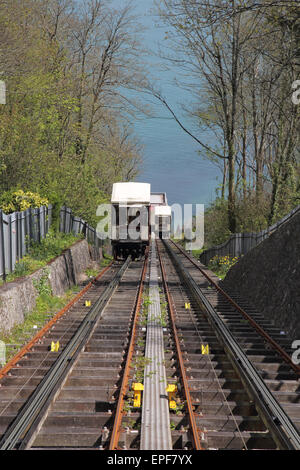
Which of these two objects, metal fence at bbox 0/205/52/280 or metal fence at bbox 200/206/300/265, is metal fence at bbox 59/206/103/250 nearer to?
metal fence at bbox 0/205/52/280

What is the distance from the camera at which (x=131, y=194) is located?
85.5ft

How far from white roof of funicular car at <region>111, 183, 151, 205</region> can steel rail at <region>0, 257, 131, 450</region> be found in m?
14.7

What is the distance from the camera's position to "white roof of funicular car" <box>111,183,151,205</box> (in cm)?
2577

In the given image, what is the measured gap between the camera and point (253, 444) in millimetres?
5852

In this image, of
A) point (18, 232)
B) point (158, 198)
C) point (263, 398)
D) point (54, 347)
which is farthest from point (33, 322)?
point (158, 198)

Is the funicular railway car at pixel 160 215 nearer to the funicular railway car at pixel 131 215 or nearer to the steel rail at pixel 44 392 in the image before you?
the funicular railway car at pixel 131 215

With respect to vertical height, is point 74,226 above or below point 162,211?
below

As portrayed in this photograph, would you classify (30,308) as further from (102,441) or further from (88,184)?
(88,184)

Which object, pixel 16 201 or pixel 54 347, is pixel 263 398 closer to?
pixel 54 347

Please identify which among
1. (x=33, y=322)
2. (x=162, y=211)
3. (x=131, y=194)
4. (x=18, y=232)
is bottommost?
(x=33, y=322)

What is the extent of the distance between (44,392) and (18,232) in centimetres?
961

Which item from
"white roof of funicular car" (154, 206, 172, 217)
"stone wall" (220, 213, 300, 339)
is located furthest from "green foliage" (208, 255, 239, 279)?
"white roof of funicular car" (154, 206, 172, 217)

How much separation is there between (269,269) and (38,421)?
363 inches
